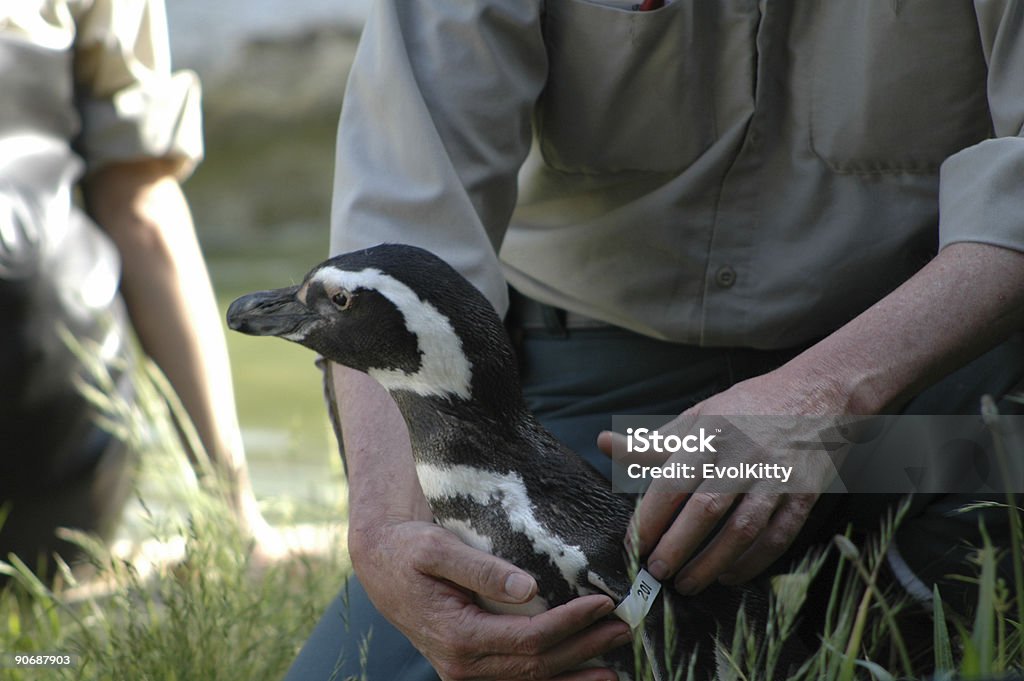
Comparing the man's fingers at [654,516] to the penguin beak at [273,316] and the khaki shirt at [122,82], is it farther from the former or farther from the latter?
the khaki shirt at [122,82]

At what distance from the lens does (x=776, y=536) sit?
1.35m

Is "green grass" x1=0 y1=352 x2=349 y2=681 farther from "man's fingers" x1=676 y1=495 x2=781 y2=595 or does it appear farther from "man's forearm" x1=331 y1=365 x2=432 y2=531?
"man's fingers" x1=676 y1=495 x2=781 y2=595

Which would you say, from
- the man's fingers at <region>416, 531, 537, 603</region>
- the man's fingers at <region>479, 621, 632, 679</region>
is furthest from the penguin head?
the man's fingers at <region>479, 621, 632, 679</region>

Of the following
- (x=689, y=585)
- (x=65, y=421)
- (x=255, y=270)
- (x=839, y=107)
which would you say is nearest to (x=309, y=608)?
(x=65, y=421)

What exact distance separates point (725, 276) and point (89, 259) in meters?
1.31

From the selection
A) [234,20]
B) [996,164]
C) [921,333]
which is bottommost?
[234,20]

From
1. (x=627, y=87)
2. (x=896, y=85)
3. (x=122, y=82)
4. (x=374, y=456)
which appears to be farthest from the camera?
(x=122, y=82)

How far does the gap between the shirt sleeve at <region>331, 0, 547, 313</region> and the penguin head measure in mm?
292

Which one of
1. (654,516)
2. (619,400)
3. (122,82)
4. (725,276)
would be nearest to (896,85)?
(725,276)

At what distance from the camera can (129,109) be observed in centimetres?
267

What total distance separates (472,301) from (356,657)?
58 cm

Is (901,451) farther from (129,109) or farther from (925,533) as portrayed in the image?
(129,109)

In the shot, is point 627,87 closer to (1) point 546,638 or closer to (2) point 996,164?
(2) point 996,164

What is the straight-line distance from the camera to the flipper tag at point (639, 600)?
1275mm
